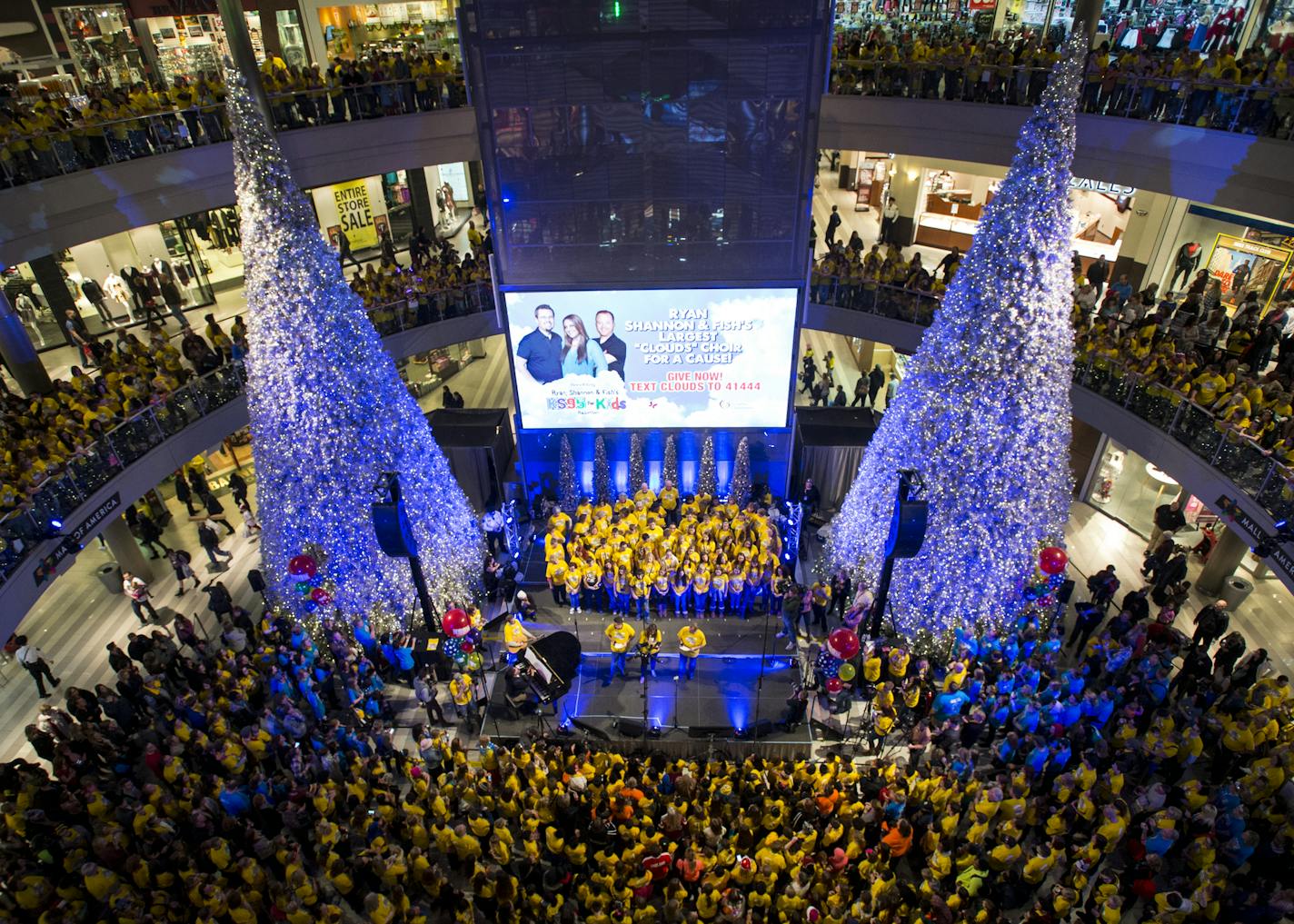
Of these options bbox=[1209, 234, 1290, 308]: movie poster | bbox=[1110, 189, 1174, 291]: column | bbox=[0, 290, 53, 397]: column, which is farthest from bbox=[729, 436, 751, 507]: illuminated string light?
bbox=[0, 290, 53, 397]: column

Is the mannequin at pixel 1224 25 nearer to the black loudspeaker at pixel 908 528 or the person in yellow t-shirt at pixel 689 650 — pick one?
the black loudspeaker at pixel 908 528

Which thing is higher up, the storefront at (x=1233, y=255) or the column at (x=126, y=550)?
the storefront at (x=1233, y=255)

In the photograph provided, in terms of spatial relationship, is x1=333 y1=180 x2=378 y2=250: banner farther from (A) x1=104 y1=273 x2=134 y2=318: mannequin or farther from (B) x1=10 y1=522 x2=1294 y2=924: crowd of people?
(B) x1=10 y1=522 x2=1294 y2=924: crowd of people

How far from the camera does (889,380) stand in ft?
68.3

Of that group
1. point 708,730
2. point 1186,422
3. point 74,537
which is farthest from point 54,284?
point 1186,422

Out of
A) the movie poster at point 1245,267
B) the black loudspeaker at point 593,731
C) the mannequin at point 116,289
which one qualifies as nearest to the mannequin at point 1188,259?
the movie poster at point 1245,267

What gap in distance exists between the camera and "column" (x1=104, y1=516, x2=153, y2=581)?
46.6ft

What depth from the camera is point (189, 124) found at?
14281 millimetres

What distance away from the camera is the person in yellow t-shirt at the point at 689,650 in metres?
12.1

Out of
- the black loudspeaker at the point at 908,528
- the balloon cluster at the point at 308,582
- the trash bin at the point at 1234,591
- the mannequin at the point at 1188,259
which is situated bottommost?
the trash bin at the point at 1234,591

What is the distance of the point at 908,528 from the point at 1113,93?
31.9ft

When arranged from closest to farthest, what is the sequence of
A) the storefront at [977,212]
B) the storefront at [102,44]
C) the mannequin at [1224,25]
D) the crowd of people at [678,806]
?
1. the crowd of people at [678,806]
2. the mannequin at [1224,25]
3. the storefront at [977,212]
4. the storefront at [102,44]

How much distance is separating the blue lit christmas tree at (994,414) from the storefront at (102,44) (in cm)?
2106

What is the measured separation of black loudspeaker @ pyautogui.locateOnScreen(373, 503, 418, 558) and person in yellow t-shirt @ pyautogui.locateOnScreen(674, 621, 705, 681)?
14.5ft
